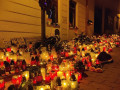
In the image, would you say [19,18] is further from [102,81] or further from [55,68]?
[102,81]

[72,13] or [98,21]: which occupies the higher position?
[98,21]

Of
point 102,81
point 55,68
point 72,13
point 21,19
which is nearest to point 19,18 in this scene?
point 21,19

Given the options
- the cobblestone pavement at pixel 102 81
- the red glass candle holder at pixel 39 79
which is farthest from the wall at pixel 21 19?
the cobblestone pavement at pixel 102 81

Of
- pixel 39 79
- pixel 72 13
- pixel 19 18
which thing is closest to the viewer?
pixel 39 79

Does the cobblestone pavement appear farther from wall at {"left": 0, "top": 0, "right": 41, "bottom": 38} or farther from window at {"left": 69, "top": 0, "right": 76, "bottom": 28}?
window at {"left": 69, "top": 0, "right": 76, "bottom": 28}

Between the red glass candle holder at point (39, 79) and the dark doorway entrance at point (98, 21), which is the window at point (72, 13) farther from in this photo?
the red glass candle holder at point (39, 79)

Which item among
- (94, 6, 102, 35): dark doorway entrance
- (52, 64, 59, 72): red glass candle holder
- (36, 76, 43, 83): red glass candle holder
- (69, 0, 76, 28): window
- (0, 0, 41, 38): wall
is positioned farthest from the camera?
(94, 6, 102, 35): dark doorway entrance

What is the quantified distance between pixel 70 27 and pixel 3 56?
5901mm

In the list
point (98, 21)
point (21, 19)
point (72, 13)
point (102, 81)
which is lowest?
point (102, 81)

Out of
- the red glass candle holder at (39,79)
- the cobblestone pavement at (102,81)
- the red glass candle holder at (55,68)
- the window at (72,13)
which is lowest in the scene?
the cobblestone pavement at (102,81)

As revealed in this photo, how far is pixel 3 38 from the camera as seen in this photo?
14.9 feet

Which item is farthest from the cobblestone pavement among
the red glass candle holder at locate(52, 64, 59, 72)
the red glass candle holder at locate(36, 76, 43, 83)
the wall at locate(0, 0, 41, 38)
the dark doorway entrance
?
the dark doorway entrance

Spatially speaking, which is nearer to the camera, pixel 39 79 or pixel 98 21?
pixel 39 79

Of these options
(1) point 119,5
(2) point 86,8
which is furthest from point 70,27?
(1) point 119,5
